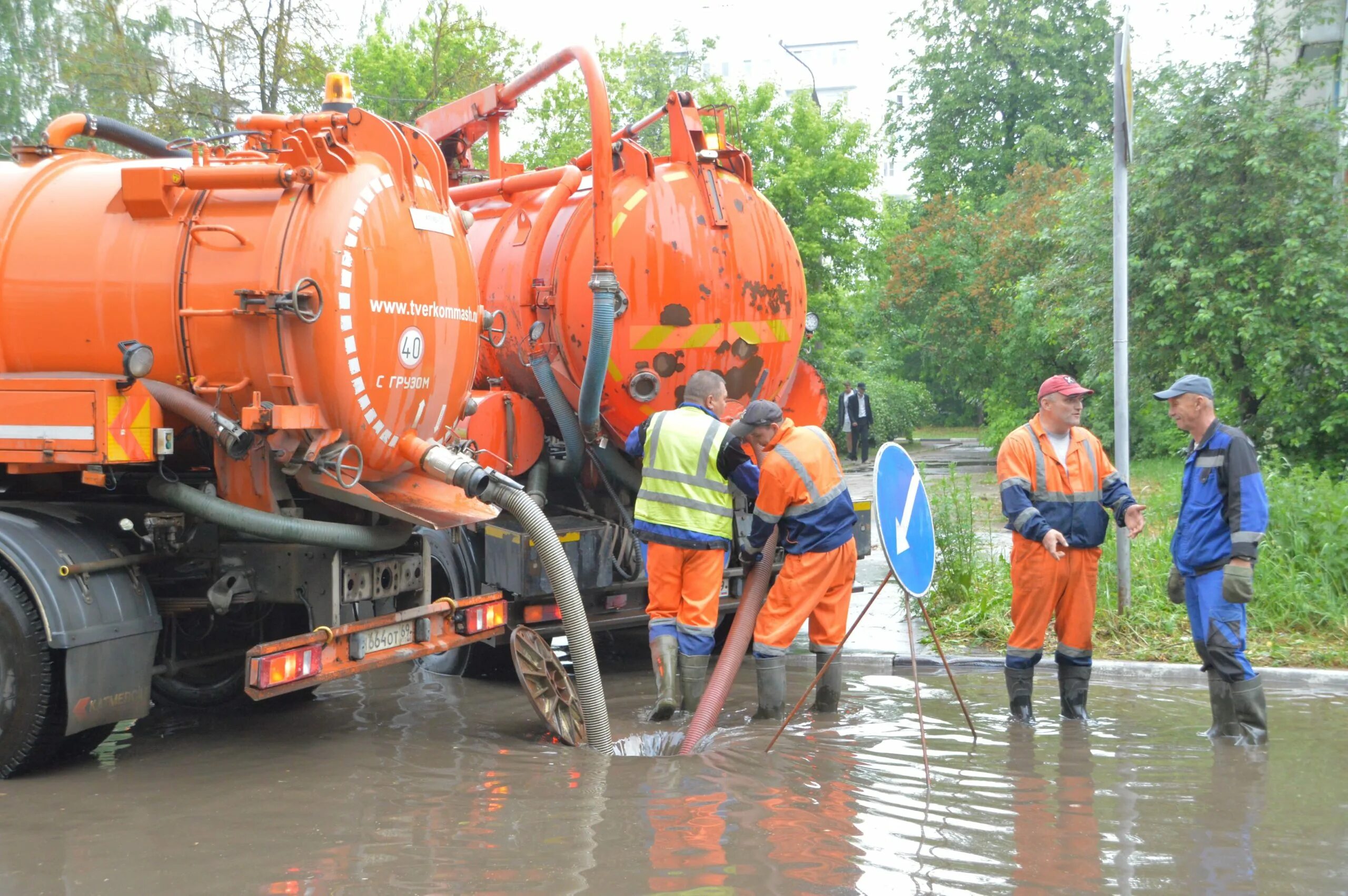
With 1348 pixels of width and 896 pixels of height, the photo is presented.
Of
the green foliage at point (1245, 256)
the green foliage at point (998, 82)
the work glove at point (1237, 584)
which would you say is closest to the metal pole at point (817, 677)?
the work glove at point (1237, 584)

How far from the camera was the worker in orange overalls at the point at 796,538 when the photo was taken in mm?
6004

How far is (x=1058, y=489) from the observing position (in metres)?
5.96

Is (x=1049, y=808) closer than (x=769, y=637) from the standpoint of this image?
Yes

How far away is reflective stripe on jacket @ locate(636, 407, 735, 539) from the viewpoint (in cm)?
618

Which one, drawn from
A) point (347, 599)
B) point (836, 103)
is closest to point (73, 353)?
point (347, 599)

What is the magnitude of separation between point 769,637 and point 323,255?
8.72 feet

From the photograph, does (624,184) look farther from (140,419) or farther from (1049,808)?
(1049,808)

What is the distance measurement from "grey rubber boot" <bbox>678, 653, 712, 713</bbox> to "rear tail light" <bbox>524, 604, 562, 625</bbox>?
772mm

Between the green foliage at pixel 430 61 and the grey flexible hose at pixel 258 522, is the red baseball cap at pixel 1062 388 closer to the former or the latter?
the grey flexible hose at pixel 258 522

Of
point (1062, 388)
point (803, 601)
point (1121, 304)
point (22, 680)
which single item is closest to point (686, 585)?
point (803, 601)

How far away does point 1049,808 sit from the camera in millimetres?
4551

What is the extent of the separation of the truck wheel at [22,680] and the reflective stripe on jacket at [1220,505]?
15.7 ft

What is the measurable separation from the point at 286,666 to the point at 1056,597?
346 cm

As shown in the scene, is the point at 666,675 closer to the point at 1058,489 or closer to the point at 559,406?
the point at 559,406
